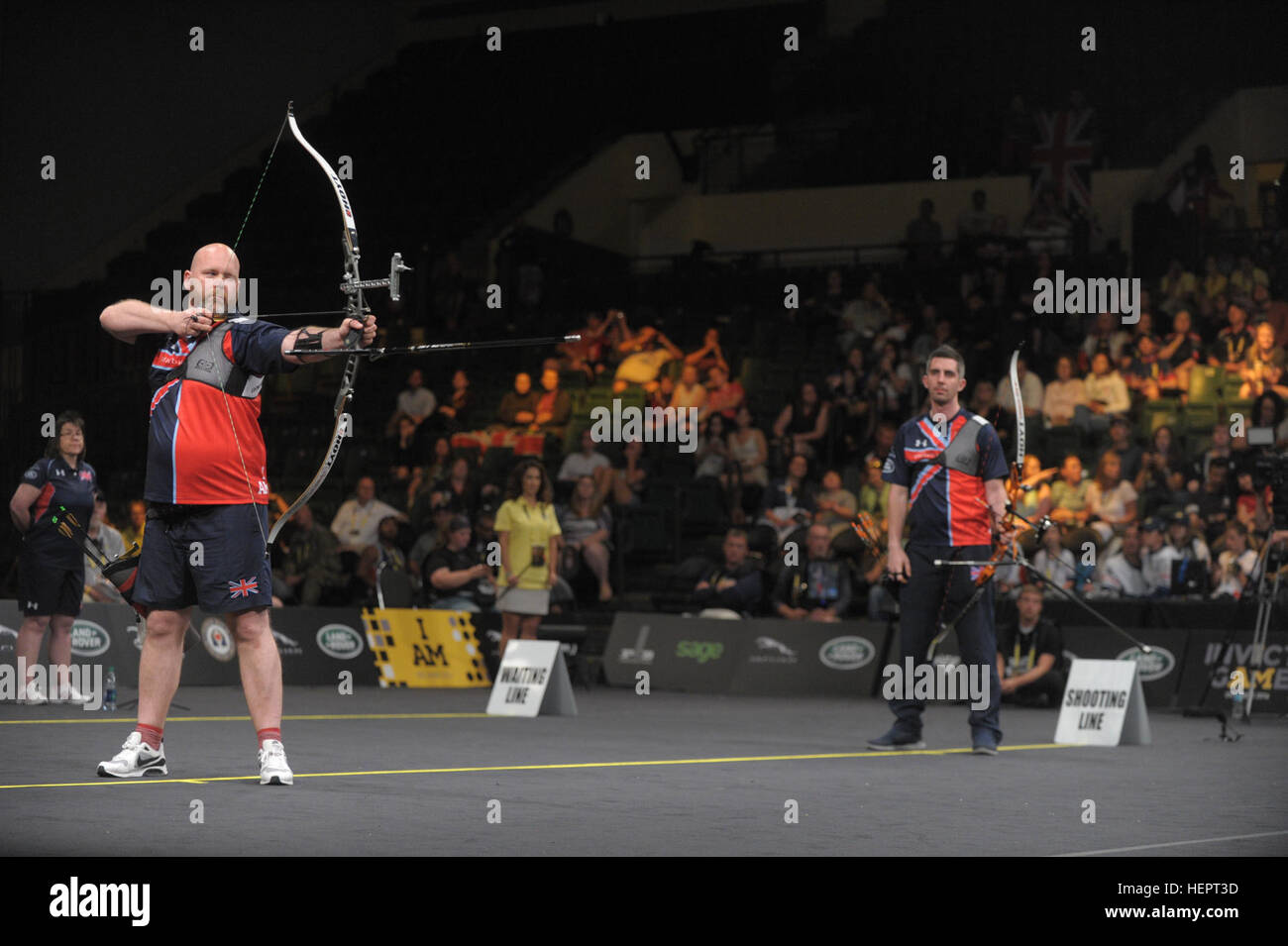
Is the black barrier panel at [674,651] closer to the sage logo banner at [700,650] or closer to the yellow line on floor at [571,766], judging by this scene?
the sage logo banner at [700,650]

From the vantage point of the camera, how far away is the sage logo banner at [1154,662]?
50.5ft

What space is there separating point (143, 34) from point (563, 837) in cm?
1778

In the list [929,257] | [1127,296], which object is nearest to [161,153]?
[929,257]

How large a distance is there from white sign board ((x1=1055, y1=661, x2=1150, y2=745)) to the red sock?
238 inches

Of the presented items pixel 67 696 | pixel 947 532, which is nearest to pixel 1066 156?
pixel 947 532

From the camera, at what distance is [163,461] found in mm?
7504

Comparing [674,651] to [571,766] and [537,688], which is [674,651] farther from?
[571,766]

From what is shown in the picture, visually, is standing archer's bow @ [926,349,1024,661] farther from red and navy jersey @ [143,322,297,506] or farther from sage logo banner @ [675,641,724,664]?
sage logo banner @ [675,641,724,664]

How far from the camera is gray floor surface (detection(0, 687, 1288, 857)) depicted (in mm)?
6156

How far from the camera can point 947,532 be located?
1045 centimetres

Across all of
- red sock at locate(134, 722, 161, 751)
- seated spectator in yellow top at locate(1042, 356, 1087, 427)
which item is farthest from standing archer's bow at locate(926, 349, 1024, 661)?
seated spectator in yellow top at locate(1042, 356, 1087, 427)

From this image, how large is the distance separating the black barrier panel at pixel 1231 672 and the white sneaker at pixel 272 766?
8.93 meters

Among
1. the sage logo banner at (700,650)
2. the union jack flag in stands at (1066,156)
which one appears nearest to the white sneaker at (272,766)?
the sage logo banner at (700,650)
